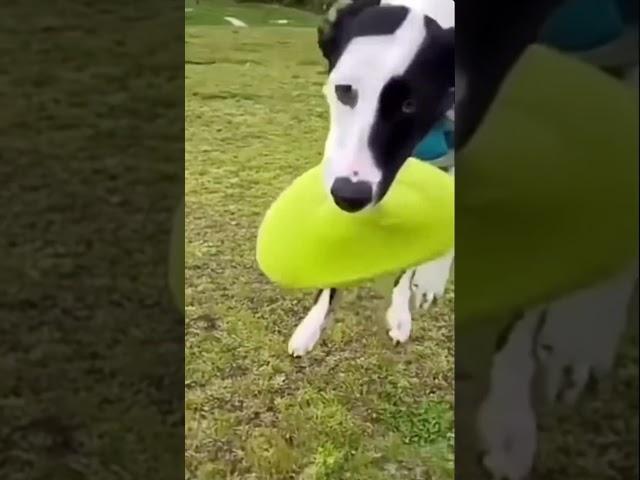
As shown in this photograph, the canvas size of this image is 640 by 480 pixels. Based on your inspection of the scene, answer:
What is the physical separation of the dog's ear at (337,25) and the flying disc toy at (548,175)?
14 cm

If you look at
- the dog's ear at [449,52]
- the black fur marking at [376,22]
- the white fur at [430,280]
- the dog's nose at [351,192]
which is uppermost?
the black fur marking at [376,22]

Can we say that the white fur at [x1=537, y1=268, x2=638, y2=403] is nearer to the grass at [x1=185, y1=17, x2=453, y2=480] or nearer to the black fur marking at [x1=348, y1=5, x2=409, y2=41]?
the grass at [x1=185, y1=17, x2=453, y2=480]

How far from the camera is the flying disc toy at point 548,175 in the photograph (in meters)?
0.85

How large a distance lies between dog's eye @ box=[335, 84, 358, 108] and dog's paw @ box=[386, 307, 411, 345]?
0.18m

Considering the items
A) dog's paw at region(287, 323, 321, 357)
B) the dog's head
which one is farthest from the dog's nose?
dog's paw at region(287, 323, 321, 357)

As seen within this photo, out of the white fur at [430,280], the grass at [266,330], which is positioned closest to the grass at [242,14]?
the grass at [266,330]

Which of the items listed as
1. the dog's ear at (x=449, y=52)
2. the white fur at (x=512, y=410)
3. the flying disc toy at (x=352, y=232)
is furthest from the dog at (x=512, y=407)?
the dog's ear at (x=449, y=52)

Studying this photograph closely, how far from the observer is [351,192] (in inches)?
32.0

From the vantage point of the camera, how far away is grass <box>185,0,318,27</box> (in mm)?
818

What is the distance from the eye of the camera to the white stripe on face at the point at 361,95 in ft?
2.67

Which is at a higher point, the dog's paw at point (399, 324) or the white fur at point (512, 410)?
the dog's paw at point (399, 324)

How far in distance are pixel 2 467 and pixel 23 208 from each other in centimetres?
23

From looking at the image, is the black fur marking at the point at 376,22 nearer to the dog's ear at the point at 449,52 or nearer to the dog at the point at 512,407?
the dog's ear at the point at 449,52

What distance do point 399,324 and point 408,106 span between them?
0.18 metres
